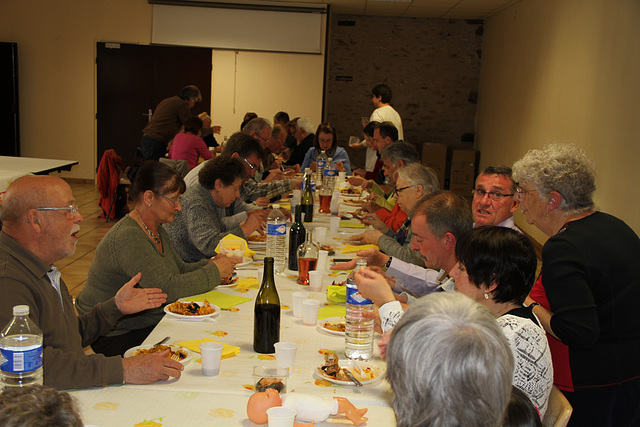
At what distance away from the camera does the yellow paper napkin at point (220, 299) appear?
102 inches

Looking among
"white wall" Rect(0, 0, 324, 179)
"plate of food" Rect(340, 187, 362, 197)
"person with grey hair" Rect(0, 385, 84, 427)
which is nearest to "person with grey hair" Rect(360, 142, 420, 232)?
"plate of food" Rect(340, 187, 362, 197)

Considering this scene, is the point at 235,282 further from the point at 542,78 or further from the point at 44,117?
the point at 44,117

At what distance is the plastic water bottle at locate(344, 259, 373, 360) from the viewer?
6.98 ft

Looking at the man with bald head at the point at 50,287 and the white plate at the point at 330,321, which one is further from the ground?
the man with bald head at the point at 50,287

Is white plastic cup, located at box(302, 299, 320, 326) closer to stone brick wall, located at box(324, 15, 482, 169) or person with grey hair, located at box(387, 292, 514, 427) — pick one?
person with grey hair, located at box(387, 292, 514, 427)

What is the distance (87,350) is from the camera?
3.07m

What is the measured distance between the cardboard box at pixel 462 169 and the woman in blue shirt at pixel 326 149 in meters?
4.70

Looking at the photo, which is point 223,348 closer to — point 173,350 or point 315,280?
point 173,350

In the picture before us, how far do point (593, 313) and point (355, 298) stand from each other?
842mm

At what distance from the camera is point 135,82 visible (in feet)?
35.2

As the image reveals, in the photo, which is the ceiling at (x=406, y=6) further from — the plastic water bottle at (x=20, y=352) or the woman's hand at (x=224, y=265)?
the plastic water bottle at (x=20, y=352)

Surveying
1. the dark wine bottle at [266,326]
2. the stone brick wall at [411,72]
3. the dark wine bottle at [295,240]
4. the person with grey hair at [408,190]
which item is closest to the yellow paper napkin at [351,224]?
the person with grey hair at [408,190]

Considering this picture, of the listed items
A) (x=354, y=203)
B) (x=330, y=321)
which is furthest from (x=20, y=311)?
(x=354, y=203)

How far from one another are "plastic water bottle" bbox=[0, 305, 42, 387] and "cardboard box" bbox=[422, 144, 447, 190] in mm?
11128
